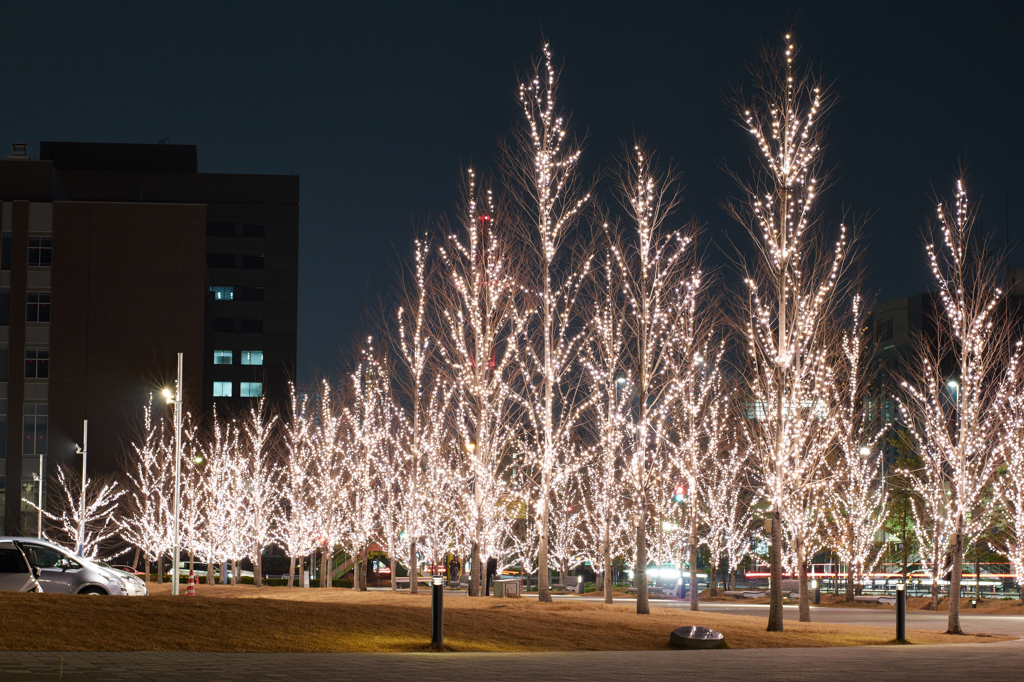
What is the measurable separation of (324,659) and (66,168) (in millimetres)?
113122

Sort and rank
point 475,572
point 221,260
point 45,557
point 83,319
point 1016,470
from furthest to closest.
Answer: point 221,260 → point 83,319 → point 1016,470 → point 475,572 → point 45,557

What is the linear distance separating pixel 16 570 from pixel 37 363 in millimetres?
52386

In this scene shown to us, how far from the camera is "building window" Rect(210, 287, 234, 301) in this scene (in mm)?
117438

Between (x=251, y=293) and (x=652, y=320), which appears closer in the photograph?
(x=652, y=320)

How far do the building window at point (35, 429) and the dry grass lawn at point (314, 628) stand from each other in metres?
53.9

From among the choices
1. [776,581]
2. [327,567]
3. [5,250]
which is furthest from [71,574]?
[5,250]

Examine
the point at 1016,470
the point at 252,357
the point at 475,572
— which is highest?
the point at 252,357

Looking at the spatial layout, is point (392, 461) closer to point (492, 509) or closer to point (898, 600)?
point (492, 509)

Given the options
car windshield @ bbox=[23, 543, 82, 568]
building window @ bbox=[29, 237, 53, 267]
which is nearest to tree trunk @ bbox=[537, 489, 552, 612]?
car windshield @ bbox=[23, 543, 82, 568]

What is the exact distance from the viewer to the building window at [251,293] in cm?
11788

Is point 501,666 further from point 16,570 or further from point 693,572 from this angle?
point 693,572

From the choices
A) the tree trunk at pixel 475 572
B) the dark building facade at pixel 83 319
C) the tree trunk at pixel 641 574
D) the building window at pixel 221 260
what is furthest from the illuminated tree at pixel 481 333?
the building window at pixel 221 260

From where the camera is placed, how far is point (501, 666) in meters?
13.1

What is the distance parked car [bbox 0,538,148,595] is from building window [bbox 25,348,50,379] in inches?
1876
